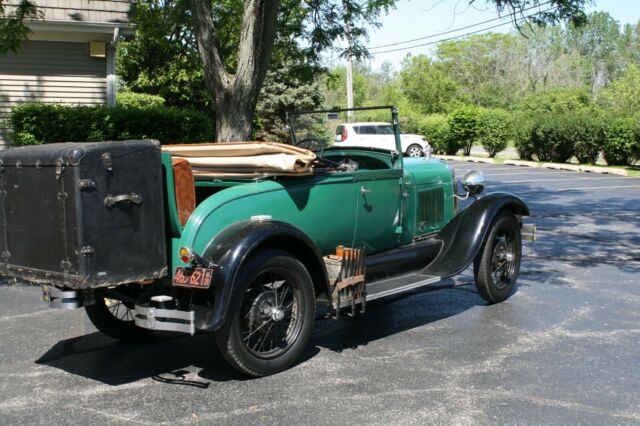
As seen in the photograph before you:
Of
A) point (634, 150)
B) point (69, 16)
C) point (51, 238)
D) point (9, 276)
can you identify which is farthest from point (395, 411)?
point (634, 150)

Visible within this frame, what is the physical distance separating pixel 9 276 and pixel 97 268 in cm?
83

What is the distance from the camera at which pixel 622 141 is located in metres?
24.6

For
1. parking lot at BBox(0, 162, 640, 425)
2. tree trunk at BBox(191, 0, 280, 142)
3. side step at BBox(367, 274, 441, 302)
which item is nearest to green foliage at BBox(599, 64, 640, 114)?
tree trunk at BBox(191, 0, 280, 142)

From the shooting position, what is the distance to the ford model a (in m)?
4.16

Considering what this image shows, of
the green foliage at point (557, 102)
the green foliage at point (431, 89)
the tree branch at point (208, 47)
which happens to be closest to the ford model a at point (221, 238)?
the tree branch at point (208, 47)

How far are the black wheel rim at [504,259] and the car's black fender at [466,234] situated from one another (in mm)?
279

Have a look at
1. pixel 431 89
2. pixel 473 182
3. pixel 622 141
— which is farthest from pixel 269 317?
pixel 431 89

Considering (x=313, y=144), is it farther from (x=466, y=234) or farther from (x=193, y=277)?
(x=193, y=277)

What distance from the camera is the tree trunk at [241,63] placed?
28.1 feet

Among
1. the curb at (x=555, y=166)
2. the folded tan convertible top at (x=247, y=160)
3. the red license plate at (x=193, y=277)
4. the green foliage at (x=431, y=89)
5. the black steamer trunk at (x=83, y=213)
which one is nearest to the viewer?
the black steamer trunk at (x=83, y=213)

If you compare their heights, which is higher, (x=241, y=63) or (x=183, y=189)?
(x=241, y=63)

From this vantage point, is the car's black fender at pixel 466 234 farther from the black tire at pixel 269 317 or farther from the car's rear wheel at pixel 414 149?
the car's rear wheel at pixel 414 149

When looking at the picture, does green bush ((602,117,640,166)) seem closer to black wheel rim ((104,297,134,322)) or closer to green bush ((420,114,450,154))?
green bush ((420,114,450,154))

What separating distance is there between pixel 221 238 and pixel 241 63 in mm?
4389
